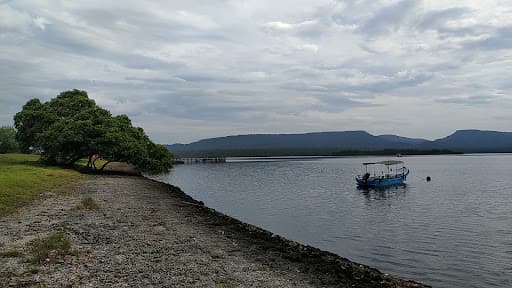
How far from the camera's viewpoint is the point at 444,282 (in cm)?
1822

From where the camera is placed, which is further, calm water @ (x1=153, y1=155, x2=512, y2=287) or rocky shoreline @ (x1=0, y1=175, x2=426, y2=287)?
calm water @ (x1=153, y1=155, x2=512, y2=287)

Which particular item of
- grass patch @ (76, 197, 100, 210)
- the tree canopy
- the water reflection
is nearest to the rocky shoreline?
grass patch @ (76, 197, 100, 210)

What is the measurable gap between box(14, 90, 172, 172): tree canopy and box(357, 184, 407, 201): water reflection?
3462cm

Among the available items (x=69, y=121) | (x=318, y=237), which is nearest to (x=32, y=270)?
(x=318, y=237)

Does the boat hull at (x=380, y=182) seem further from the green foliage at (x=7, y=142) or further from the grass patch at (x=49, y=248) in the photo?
the green foliage at (x=7, y=142)

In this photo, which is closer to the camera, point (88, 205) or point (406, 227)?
point (88, 205)

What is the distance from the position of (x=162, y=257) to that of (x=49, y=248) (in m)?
4.24

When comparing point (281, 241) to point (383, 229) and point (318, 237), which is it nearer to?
point (318, 237)

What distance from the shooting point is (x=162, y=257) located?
15828 mm

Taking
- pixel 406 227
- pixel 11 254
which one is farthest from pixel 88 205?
pixel 406 227

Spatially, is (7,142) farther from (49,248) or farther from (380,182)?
(49,248)

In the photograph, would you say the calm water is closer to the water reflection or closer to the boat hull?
the water reflection

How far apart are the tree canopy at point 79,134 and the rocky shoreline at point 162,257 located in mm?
38139

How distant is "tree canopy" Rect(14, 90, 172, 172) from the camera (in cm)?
6253
